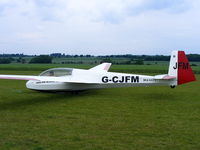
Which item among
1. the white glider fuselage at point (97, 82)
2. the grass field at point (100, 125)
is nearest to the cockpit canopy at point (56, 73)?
the white glider fuselage at point (97, 82)

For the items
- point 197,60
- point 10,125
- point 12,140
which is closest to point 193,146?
point 12,140

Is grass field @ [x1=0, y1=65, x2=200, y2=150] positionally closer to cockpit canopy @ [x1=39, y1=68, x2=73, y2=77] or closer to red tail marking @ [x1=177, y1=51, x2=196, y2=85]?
red tail marking @ [x1=177, y1=51, x2=196, y2=85]

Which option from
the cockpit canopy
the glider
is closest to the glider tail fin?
the glider

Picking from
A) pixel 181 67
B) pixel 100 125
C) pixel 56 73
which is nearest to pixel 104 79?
pixel 56 73

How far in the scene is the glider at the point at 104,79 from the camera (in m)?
10.8

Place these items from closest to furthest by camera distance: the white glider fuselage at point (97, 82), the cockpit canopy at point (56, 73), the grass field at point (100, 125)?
the grass field at point (100, 125)
the white glider fuselage at point (97, 82)
the cockpit canopy at point (56, 73)

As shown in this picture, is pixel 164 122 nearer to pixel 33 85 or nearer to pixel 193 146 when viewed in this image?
pixel 193 146

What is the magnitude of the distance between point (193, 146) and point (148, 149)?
3.13 ft

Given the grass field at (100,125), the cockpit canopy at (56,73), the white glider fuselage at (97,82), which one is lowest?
the grass field at (100,125)

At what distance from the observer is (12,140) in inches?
219

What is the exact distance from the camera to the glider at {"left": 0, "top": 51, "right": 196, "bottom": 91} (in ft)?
35.5

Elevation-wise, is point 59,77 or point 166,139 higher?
point 59,77

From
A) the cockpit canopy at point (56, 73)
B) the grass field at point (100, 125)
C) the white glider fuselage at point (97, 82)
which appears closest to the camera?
the grass field at point (100, 125)

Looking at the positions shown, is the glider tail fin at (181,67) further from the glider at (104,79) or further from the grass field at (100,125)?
the grass field at (100,125)
